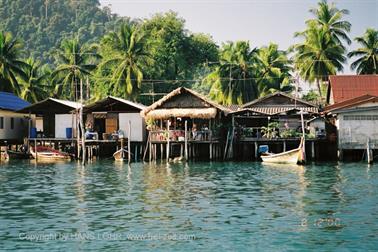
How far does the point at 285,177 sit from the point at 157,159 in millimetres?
14394

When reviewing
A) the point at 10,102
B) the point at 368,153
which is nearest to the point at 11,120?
the point at 10,102

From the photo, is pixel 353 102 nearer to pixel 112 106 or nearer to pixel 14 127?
pixel 112 106

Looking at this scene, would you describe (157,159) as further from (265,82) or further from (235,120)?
(265,82)

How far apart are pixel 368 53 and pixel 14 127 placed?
2812 centimetres

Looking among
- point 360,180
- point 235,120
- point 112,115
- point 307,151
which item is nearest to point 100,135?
point 112,115

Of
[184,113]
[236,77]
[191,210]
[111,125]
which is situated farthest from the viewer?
[236,77]

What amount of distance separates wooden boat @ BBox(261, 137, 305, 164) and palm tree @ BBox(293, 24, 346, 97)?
1488 centimetres

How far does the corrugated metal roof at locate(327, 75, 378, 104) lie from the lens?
135 feet

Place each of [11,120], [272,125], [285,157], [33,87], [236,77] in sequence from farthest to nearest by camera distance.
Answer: [33,87] → [236,77] → [11,120] → [272,125] → [285,157]

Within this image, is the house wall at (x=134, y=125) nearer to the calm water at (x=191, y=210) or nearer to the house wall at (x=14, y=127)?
the house wall at (x=14, y=127)

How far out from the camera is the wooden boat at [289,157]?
114 feet

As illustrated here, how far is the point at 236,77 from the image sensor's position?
174 feet

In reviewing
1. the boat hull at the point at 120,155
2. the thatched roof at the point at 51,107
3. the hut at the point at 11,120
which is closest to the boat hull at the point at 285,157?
the boat hull at the point at 120,155

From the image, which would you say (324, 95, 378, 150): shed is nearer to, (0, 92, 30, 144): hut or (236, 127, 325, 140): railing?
(236, 127, 325, 140): railing
